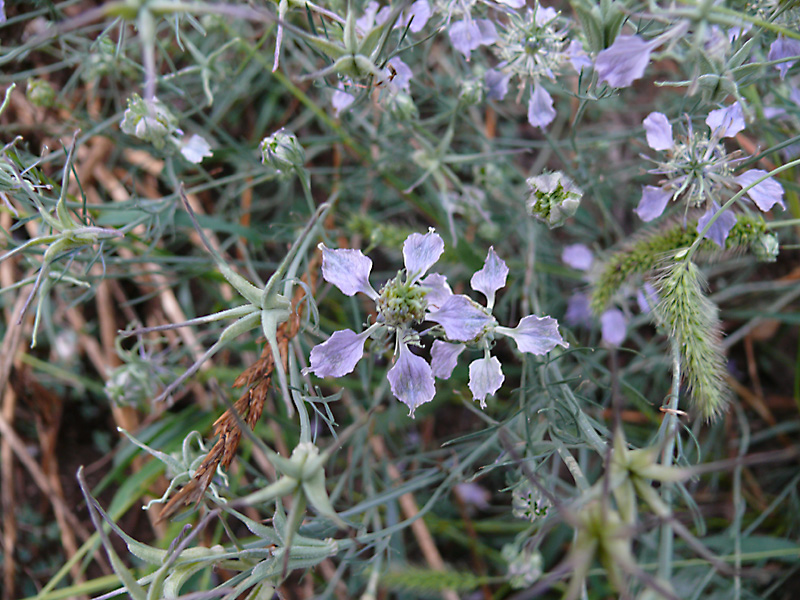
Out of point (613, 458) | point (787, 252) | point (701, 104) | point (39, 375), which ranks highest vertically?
point (701, 104)

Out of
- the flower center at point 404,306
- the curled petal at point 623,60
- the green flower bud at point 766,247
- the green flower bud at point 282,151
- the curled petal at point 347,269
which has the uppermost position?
the curled petal at point 623,60

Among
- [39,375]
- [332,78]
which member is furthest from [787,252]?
[39,375]

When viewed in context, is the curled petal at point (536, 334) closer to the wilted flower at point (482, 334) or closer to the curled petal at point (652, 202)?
the wilted flower at point (482, 334)

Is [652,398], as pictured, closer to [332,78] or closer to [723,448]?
[723,448]

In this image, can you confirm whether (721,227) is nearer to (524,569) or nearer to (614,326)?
(614,326)

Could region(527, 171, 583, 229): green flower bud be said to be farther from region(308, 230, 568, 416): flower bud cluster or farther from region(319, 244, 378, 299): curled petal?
region(319, 244, 378, 299): curled petal

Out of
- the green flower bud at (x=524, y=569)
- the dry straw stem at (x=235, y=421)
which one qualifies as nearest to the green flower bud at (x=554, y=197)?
the dry straw stem at (x=235, y=421)
